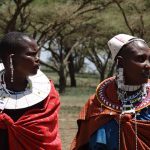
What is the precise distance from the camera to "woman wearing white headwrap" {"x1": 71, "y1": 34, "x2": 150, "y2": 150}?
11.1 ft

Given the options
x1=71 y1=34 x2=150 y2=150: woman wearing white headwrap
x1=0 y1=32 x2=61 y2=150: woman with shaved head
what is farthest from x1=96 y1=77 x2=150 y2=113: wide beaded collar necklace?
x1=0 y1=32 x2=61 y2=150: woman with shaved head

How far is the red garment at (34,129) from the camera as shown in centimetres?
330

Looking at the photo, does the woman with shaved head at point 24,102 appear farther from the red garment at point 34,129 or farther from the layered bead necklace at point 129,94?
the layered bead necklace at point 129,94

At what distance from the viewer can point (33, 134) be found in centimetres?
331

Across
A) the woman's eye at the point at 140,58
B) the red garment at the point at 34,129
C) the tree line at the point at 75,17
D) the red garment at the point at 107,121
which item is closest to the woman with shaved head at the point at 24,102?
the red garment at the point at 34,129

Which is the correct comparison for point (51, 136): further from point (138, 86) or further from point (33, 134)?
point (138, 86)

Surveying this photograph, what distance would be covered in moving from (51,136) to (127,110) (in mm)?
499

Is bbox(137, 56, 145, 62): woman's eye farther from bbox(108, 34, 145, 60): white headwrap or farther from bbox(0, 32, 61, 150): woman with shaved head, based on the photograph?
bbox(0, 32, 61, 150): woman with shaved head

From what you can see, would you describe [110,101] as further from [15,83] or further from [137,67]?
[15,83]

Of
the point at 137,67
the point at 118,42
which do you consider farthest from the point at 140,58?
the point at 118,42

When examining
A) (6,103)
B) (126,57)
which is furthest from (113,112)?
(6,103)

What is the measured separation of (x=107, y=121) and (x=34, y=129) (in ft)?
1.50

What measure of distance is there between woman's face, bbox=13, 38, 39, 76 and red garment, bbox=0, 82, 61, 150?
0.77 ft

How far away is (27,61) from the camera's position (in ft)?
11.2
